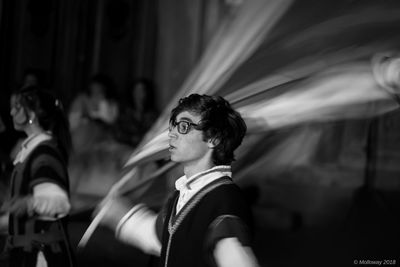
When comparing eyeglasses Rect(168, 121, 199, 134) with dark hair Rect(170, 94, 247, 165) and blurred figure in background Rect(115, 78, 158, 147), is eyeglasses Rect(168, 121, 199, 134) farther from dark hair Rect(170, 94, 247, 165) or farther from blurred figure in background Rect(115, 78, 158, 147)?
blurred figure in background Rect(115, 78, 158, 147)

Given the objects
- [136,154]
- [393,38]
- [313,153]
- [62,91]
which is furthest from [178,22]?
[136,154]

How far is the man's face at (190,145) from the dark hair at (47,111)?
0.74m

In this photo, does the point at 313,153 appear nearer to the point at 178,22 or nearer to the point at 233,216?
the point at 178,22

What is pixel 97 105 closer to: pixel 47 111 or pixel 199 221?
pixel 47 111

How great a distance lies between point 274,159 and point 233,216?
292cm

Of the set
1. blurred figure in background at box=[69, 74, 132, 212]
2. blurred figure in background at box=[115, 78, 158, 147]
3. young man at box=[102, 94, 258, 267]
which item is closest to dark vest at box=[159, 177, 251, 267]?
young man at box=[102, 94, 258, 267]

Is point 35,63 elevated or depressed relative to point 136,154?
elevated

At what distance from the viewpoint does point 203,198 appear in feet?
5.07

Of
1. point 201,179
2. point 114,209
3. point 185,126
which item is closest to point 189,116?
point 185,126

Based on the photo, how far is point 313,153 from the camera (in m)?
4.30

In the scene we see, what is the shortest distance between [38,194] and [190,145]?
66 centimetres

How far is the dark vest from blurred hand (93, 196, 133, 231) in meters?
0.38

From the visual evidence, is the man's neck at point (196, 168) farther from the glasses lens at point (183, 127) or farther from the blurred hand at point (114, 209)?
the blurred hand at point (114, 209)

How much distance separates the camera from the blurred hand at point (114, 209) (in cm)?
196
